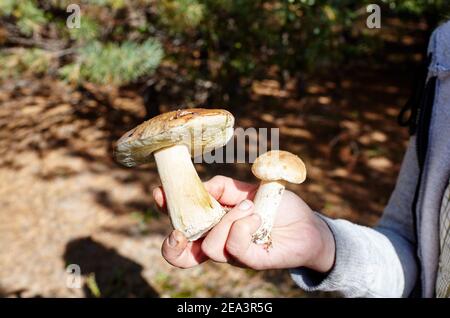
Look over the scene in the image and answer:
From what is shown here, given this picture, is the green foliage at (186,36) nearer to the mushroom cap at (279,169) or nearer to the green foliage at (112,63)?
the green foliage at (112,63)

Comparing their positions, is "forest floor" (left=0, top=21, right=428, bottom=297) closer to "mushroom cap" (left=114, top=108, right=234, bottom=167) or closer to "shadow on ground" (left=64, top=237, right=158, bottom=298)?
"shadow on ground" (left=64, top=237, right=158, bottom=298)

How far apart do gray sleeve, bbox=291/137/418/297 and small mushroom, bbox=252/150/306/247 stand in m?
0.32

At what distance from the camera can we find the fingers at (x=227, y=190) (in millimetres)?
1546

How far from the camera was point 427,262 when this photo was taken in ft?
5.18

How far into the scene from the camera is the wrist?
1.47 m

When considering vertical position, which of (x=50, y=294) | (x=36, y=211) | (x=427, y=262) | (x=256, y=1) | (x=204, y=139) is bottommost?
(x=50, y=294)

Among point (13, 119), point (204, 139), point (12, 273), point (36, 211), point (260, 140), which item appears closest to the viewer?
point (204, 139)

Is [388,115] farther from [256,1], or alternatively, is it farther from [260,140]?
[256,1]

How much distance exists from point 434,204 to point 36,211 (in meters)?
3.68

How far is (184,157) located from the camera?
1.43 metres

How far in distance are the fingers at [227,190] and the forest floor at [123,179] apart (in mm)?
1737

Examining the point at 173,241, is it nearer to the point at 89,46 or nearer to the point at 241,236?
the point at 241,236

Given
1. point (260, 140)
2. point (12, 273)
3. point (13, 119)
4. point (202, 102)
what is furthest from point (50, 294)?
point (13, 119)

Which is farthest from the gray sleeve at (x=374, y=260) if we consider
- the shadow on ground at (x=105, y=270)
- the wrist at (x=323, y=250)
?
the shadow on ground at (x=105, y=270)
